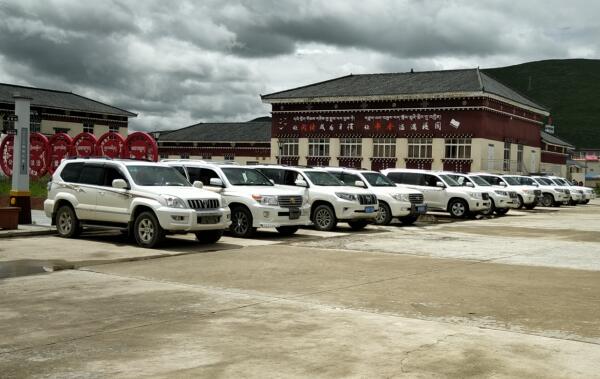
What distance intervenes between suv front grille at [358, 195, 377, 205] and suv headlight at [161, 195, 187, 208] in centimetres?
664

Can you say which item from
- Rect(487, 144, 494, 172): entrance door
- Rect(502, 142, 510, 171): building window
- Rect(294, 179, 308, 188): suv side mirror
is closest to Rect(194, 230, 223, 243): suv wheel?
Rect(294, 179, 308, 188): suv side mirror

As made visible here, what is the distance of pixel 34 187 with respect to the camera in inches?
1006

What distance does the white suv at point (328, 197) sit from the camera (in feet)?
60.7

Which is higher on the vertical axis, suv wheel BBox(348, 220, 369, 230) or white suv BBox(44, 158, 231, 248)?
white suv BBox(44, 158, 231, 248)

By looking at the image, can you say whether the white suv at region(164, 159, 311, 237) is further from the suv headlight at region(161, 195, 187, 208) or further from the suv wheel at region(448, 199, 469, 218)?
the suv wheel at region(448, 199, 469, 218)

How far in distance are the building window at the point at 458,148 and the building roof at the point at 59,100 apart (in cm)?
3463

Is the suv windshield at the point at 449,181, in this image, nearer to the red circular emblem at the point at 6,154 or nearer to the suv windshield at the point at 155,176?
the suv windshield at the point at 155,176

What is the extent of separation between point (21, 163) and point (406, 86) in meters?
42.0

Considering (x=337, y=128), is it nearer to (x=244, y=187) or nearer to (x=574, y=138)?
(x=244, y=187)

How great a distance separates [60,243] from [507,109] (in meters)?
47.9

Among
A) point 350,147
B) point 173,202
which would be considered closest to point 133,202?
point 173,202

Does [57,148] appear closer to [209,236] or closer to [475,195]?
[209,236]

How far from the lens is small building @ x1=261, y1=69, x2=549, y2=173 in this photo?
5172 centimetres

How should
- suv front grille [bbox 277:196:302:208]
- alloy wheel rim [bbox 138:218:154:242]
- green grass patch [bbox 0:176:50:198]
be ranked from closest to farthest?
alloy wheel rim [bbox 138:218:154:242], suv front grille [bbox 277:196:302:208], green grass patch [bbox 0:176:50:198]
